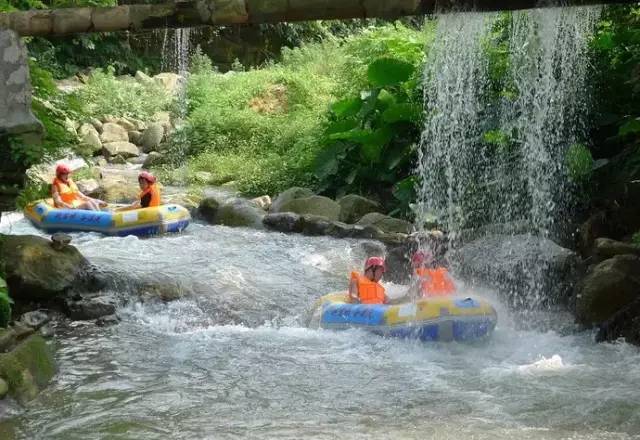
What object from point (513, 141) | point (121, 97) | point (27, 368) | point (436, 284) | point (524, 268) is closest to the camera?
point (27, 368)

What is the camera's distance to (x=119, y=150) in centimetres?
2036

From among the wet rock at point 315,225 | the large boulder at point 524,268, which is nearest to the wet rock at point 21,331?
the large boulder at point 524,268

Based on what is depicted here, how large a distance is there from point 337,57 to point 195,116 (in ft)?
16.0

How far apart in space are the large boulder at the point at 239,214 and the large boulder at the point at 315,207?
47cm

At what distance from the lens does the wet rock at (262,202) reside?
600 inches

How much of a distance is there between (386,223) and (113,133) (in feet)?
32.1

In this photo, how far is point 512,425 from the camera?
654 centimetres

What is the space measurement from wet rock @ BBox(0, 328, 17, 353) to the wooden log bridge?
2.68 metres

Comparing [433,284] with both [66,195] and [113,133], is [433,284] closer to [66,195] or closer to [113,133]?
[66,195]

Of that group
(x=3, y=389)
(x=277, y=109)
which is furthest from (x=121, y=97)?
(x=3, y=389)

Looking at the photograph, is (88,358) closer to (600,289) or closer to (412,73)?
(600,289)

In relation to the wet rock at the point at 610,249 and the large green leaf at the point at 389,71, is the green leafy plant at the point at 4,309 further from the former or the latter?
the large green leaf at the point at 389,71

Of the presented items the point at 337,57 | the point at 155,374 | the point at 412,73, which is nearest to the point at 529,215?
the point at 412,73

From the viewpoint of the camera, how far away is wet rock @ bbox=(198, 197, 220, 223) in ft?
48.2
